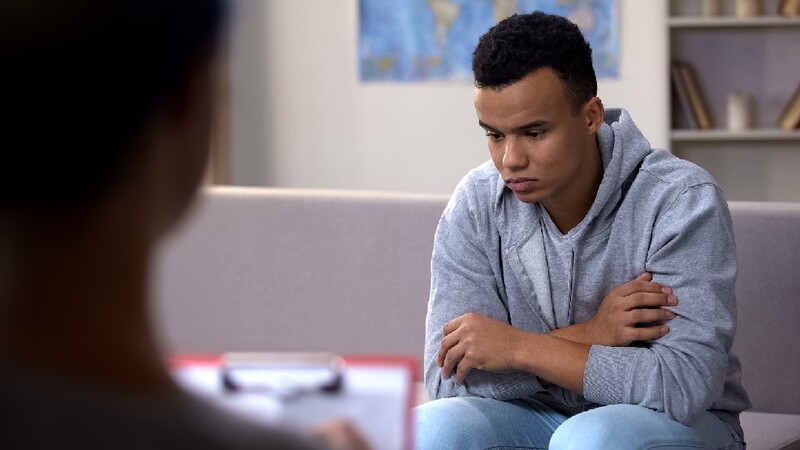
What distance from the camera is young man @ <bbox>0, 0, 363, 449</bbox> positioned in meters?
0.29

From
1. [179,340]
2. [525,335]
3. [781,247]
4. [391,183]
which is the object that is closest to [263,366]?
[179,340]

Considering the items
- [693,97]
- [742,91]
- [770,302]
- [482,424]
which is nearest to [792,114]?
[742,91]

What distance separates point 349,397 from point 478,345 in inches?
52.4

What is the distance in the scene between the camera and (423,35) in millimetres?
4645

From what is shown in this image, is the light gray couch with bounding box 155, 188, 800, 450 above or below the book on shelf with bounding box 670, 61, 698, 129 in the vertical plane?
below

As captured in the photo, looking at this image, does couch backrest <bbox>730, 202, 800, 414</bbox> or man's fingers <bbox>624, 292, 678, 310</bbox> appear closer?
man's fingers <bbox>624, 292, 678, 310</bbox>

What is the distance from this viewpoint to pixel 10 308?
0.97 feet

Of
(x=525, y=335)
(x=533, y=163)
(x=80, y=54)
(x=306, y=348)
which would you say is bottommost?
(x=306, y=348)

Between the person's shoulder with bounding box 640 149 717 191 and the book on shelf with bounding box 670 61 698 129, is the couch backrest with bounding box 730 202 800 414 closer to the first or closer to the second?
the person's shoulder with bounding box 640 149 717 191

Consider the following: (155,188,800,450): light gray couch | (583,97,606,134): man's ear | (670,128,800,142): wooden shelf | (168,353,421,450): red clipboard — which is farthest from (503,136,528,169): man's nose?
(670,128,800,142): wooden shelf

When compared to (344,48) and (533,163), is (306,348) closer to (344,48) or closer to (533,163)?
(533,163)

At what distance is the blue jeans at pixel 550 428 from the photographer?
1558mm

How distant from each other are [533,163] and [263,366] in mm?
1336

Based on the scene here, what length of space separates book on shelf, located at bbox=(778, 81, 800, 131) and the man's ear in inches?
109
